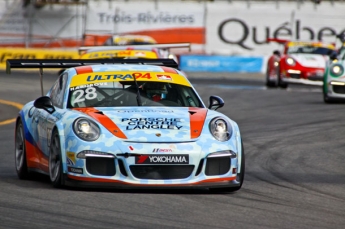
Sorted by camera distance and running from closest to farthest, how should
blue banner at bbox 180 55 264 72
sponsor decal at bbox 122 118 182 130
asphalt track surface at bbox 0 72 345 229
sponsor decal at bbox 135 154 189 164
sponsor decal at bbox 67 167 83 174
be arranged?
asphalt track surface at bbox 0 72 345 229
sponsor decal at bbox 135 154 189 164
sponsor decal at bbox 67 167 83 174
sponsor decal at bbox 122 118 182 130
blue banner at bbox 180 55 264 72

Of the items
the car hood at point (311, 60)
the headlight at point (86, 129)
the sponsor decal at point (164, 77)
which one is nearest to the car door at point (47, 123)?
the headlight at point (86, 129)

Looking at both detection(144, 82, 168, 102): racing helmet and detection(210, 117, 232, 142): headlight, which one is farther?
detection(144, 82, 168, 102): racing helmet

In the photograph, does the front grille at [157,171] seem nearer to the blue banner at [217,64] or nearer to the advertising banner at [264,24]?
the blue banner at [217,64]

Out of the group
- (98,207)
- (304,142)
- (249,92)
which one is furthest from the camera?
(249,92)

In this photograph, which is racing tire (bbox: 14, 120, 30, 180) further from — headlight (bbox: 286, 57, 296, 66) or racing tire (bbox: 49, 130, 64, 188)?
headlight (bbox: 286, 57, 296, 66)

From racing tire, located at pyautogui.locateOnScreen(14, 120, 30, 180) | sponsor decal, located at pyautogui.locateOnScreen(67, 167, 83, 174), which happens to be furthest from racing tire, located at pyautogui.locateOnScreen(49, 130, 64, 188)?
racing tire, located at pyautogui.locateOnScreen(14, 120, 30, 180)

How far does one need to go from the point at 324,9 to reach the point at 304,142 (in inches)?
1037

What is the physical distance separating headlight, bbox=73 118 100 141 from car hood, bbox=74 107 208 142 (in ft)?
0.25

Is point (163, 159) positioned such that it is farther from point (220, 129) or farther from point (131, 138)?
point (220, 129)

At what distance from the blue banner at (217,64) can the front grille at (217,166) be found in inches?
1053

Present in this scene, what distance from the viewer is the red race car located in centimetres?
2422

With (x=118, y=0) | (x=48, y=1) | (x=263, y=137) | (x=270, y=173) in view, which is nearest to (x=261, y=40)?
(x=118, y=0)

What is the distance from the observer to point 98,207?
7.04 m

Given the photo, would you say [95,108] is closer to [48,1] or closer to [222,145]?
[222,145]
